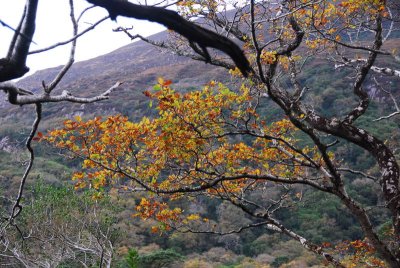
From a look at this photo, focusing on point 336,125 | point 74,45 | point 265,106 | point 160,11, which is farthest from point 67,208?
point 265,106

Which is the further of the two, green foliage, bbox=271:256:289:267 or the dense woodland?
green foliage, bbox=271:256:289:267

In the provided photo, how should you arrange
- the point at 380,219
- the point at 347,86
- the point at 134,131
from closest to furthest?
A: the point at 134,131, the point at 380,219, the point at 347,86

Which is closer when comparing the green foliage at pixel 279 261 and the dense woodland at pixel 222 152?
the dense woodland at pixel 222 152

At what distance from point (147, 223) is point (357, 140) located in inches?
1134

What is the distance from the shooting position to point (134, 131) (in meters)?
8.05

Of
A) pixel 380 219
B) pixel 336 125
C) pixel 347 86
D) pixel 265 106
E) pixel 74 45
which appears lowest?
pixel 74 45

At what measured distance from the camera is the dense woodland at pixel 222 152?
494 centimetres

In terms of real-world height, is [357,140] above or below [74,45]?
above

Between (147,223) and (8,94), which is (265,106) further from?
(8,94)

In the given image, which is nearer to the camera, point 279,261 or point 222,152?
point 222,152

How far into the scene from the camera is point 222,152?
376 inches

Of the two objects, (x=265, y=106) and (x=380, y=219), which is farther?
(x=265, y=106)

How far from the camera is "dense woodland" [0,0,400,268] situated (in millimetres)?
4938

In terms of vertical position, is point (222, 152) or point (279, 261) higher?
point (279, 261)
